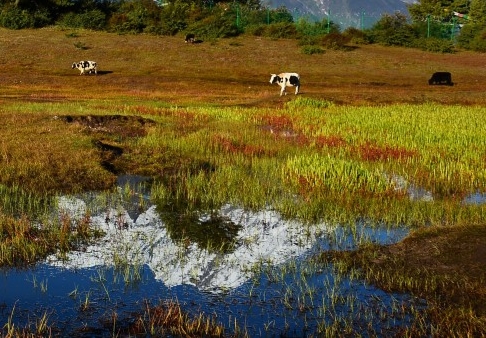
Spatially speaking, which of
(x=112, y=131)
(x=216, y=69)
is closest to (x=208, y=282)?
(x=112, y=131)

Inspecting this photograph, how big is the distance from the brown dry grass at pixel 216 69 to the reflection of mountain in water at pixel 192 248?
2277 centimetres

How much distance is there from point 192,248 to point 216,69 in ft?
152

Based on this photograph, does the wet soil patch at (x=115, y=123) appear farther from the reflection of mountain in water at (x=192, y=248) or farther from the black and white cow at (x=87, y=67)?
the black and white cow at (x=87, y=67)

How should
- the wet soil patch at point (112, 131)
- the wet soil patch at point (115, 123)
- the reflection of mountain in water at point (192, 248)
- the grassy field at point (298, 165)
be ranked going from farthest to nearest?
the wet soil patch at point (115, 123) < the wet soil patch at point (112, 131) < the grassy field at point (298, 165) < the reflection of mountain in water at point (192, 248)

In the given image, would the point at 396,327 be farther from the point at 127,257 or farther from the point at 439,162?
the point at 439,162

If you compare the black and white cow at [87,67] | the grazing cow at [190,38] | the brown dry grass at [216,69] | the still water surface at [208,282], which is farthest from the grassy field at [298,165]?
the grazing cow at [190,38]

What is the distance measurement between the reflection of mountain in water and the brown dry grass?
896 inches

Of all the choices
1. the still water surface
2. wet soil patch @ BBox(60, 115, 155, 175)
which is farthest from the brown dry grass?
the still water surface

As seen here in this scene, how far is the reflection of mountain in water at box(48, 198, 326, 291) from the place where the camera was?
24.3 feet

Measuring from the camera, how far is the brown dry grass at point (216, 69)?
38.3m

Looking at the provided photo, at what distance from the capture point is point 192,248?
842 cm

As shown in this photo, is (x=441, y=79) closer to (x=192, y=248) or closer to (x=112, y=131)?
(x=112, y=131)

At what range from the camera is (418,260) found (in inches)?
307

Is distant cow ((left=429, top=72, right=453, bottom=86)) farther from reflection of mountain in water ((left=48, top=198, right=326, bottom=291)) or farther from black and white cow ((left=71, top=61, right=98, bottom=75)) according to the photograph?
reflection of mountain in water ((left=48, top=198, right=326, bottom=291))
